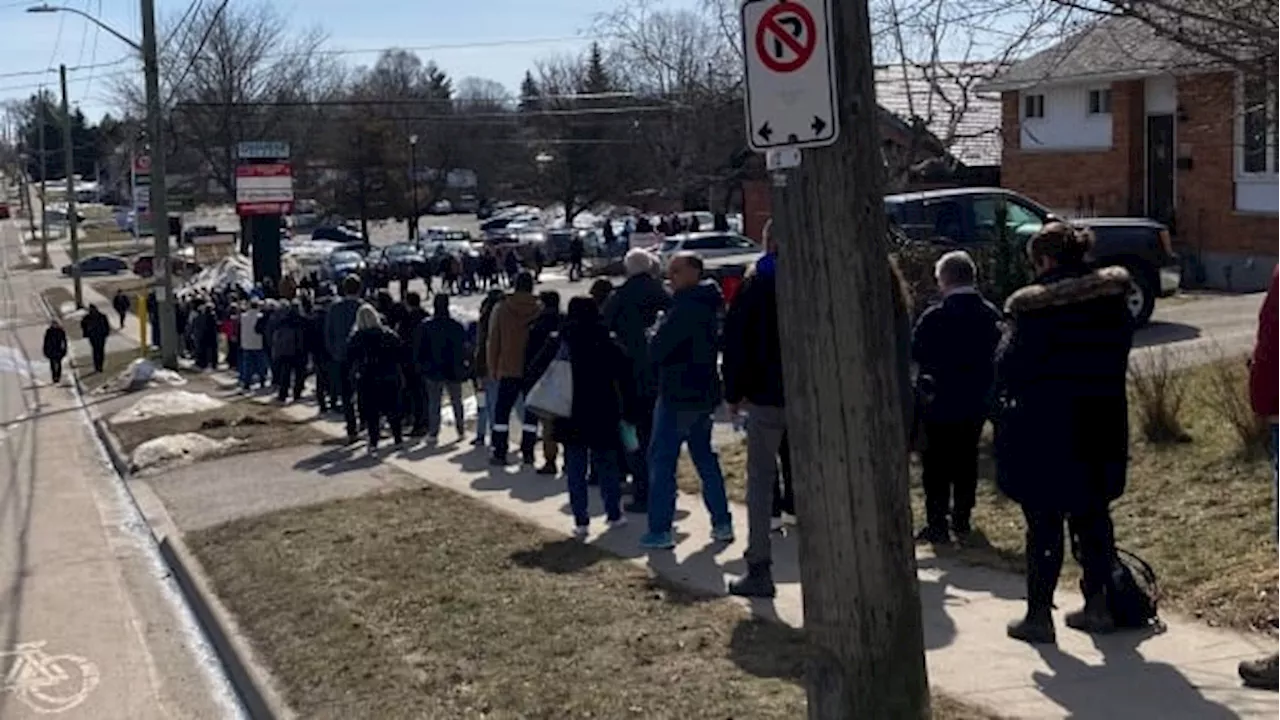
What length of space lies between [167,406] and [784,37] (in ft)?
76.8

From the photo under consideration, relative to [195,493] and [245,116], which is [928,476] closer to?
[195,493]

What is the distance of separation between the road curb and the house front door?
19.4m

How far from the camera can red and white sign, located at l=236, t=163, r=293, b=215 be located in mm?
43875

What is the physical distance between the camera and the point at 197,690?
31.2ft

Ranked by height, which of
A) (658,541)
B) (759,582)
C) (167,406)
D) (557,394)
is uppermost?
(557,394)

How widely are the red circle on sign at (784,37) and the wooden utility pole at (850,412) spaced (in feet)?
0.26

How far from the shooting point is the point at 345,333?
1978cm

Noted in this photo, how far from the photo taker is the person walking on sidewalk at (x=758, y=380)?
28.0ft

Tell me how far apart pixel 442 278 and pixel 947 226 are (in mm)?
36276

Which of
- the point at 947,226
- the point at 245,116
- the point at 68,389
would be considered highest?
the point at 245,116

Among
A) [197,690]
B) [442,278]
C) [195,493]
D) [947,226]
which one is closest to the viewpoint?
[197,690]

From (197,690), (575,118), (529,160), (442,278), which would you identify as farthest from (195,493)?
(529,160)

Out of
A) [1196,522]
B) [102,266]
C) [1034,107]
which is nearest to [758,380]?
[1196,522]

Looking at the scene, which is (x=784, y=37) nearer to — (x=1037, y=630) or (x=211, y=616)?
(x=1037, y=630)
